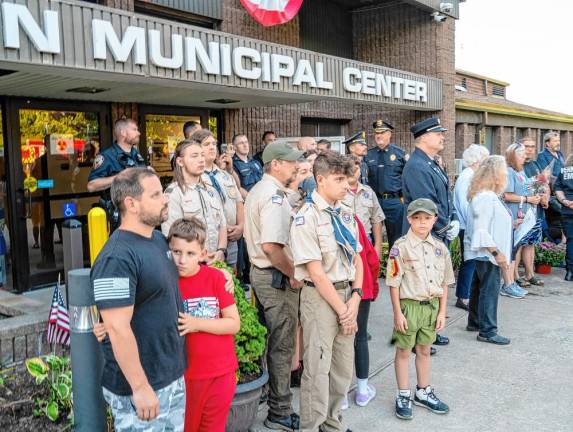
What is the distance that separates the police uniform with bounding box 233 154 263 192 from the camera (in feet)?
22.1

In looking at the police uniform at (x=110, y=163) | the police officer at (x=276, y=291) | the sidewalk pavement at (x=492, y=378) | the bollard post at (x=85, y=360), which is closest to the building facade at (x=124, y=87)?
the police uniform at (x=110, y=163)

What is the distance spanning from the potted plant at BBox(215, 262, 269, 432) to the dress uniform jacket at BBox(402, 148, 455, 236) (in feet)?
6.60

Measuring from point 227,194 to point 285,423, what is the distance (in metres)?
2.00

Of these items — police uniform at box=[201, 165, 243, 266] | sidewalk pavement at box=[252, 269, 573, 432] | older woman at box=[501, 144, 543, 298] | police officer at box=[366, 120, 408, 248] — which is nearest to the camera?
sidewalk pavement at box=[252, 269, 573, 432]

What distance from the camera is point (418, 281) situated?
4.00 metres

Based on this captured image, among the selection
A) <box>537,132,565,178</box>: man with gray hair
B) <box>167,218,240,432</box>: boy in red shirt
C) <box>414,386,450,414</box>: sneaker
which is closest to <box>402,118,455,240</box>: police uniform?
<box>414,386,450,414</box>: sneaker

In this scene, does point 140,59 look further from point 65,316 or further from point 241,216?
point 65,316

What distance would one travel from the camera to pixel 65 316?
3879 millimetres

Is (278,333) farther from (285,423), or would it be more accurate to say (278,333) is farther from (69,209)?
(69,209)

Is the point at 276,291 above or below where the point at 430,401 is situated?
above

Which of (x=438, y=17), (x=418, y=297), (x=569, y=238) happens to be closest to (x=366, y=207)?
(x=418, y=297)

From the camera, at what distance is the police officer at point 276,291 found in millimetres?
3660

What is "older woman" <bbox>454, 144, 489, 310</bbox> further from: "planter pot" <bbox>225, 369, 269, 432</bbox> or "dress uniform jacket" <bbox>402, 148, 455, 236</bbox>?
"planter pot" <bbox>225, 369, 269, 432</bbox>

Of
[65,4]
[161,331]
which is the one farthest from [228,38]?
[161,331]
